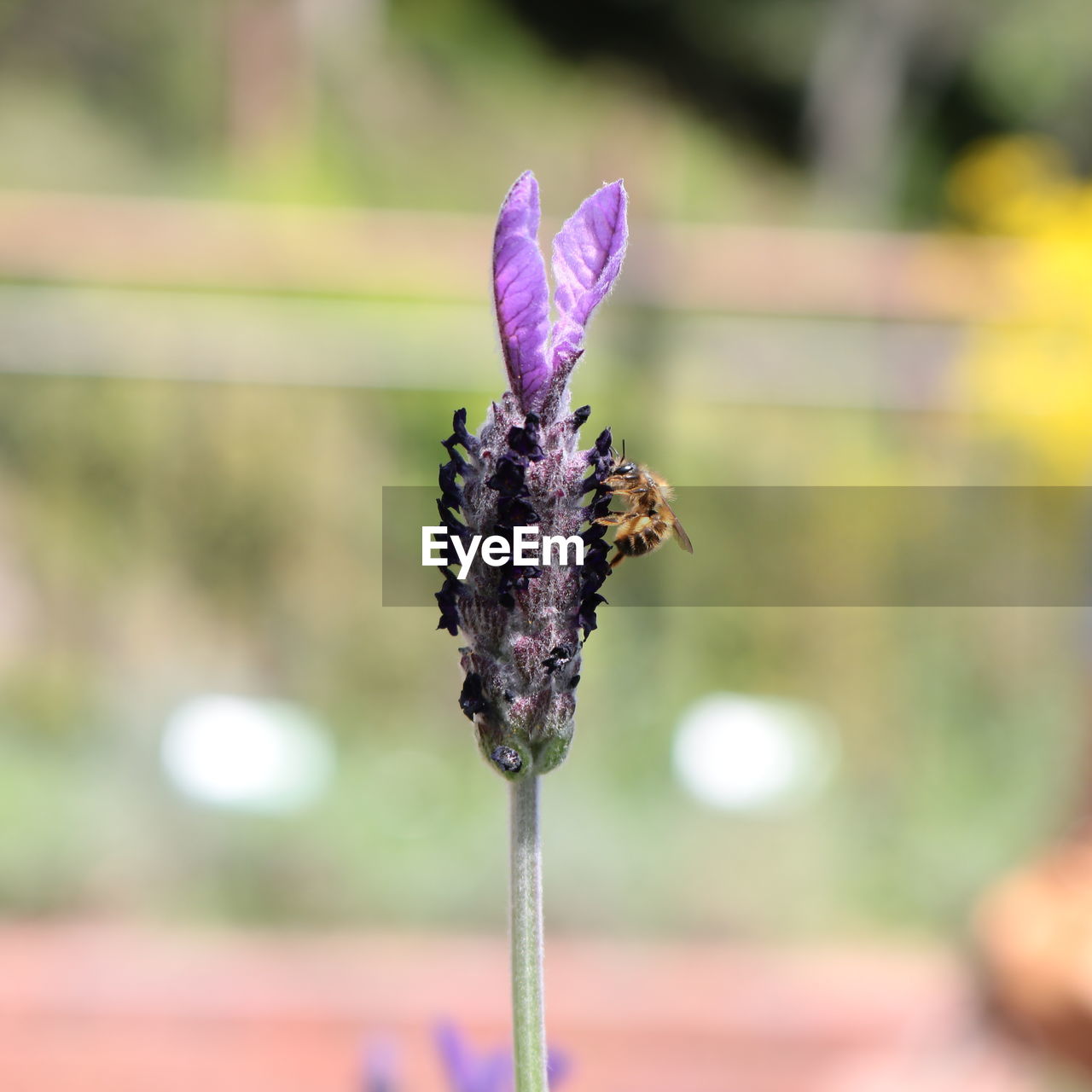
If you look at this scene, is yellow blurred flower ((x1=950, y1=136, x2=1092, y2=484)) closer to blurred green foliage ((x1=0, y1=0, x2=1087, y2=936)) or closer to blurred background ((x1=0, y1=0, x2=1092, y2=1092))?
blurred background ((x1=0, y1=0, x2=1092, y2=1092))

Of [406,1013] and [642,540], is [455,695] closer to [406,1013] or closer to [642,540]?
[406,1013]

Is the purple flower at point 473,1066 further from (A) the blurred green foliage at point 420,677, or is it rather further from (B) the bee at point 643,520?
(A) the blurred green foliage at point 420,677

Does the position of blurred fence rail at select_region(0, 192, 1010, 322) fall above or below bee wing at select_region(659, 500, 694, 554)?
above

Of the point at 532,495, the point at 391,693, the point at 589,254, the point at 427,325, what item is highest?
the point at 427,325

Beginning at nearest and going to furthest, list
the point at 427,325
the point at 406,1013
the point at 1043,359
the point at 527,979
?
1. the point at 527,979
2. the point at 406,1013
3. the point at 1043,359
4. the point at 427,325

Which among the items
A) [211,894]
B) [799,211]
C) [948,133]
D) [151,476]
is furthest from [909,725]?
[948,133]

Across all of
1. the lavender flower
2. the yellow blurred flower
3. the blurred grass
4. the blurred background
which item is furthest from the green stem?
the yellow blurred flower

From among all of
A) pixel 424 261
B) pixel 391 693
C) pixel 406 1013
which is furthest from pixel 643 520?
pixel 424 261

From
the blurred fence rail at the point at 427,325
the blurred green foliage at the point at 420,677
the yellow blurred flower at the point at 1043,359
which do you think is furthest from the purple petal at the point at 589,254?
the yellow blurred flower at the point at 1043,359
